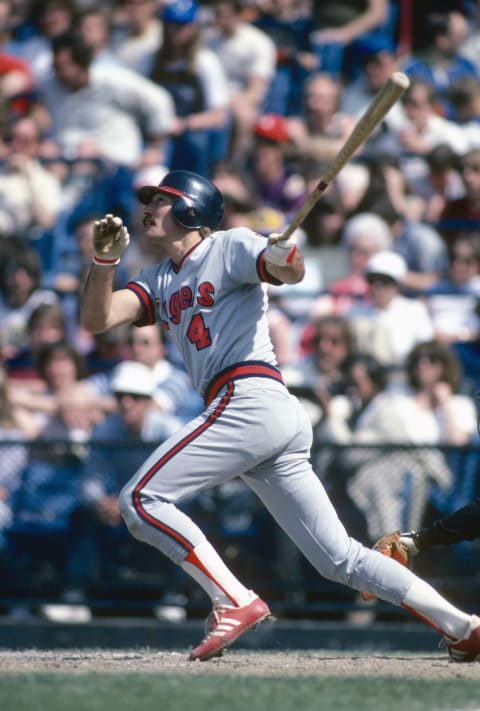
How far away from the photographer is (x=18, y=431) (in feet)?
29.2

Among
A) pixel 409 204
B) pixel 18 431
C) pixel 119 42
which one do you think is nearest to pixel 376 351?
pixel 409 204

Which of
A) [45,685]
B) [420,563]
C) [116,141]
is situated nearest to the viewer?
[45,685]

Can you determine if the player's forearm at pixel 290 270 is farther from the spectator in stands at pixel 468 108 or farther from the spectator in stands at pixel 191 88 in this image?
the spectator in stands at pixel 468 108

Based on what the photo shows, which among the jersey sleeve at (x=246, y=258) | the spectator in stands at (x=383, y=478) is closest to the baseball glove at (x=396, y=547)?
the jersey sleeve at (x=246, y=258)

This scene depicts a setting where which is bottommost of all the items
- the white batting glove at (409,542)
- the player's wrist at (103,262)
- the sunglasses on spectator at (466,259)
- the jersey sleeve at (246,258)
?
the sunglasses on spectator at (466,259)

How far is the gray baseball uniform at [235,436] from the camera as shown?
514 centimetres

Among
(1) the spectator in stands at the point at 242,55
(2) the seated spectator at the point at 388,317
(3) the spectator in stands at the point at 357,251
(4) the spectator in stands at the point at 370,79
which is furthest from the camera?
(1) the spectator in stands at the point at 242,55

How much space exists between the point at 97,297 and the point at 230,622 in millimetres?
1369

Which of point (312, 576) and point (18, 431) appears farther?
point (18, 431)

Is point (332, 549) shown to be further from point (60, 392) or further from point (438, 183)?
point (438, 183)

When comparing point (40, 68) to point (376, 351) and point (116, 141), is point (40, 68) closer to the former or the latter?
point (116, 141)

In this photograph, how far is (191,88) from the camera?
11.4m

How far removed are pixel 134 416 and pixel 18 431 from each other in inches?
35.5

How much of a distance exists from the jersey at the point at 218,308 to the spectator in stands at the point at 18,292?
4.46 m
